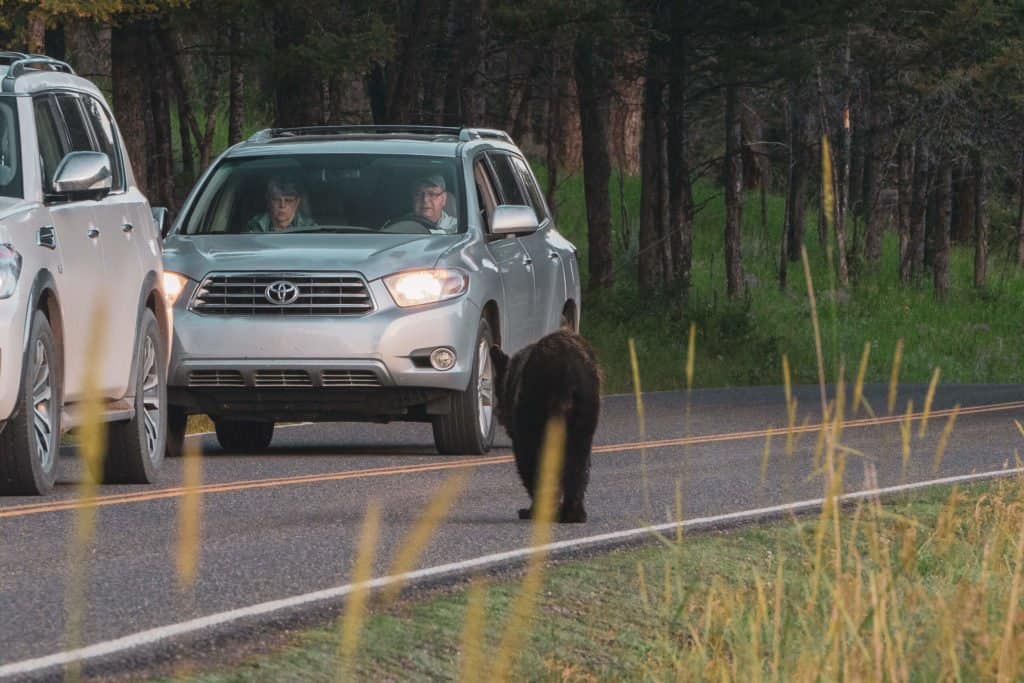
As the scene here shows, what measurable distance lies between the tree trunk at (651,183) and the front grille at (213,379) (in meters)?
21.8

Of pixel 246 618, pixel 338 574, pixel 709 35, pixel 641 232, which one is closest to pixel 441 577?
pixel 338 574

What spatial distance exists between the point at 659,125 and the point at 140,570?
27837mm

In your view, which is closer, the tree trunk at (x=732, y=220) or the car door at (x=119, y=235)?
the car door at (x=119, y=235)

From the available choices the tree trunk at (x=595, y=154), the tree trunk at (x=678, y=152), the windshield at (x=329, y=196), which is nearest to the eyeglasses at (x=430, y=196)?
the windshield at (x=329, y=196)

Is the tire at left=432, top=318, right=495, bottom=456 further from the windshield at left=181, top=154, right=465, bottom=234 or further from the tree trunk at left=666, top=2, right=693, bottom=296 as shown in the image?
the tree trunk at left=666, top=2, right=693, bottom=296

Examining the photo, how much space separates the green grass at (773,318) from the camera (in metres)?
27.8

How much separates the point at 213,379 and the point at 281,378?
0.42 meters

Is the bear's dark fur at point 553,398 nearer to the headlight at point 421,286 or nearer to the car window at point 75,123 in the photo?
the car window at point 75,123

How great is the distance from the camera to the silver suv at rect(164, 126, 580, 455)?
13.3 m

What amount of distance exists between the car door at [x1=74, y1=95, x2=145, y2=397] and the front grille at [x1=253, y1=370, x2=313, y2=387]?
1.30 metres

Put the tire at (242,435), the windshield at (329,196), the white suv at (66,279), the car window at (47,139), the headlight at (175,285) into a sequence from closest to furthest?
the white suv at (66,279) → the car window at (47,139) → the headlight at (175,285) → the windshield at (329,196) → the tire at (242,435)

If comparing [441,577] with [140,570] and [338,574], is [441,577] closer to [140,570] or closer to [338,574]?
[338,574]

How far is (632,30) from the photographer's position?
2939 centimetres

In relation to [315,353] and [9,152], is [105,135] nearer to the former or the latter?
[9,152]
